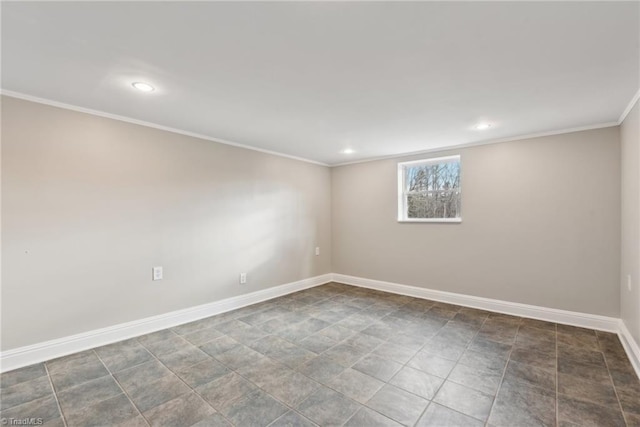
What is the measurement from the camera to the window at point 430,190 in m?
4.04

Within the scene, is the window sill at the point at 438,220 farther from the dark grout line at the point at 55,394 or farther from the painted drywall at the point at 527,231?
the dark grout line at the point at 55,394

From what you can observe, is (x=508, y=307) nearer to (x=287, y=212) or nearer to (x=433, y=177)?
(x=433, y=177)

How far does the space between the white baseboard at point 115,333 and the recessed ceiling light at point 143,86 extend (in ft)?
7.30

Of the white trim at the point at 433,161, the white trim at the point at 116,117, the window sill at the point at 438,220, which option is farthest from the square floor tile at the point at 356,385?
the white trim at the point at 433,161

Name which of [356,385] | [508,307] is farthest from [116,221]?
[508,307]

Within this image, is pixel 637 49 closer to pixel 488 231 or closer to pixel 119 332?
pixel 488 231

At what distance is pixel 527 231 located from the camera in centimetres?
336

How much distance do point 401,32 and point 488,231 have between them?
3.03 meters

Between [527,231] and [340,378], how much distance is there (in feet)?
9.38

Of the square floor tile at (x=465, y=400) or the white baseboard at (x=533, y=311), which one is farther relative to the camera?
the white baseboard at (x=533, y=311)

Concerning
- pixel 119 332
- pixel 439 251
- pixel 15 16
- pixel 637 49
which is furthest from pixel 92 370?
pixel 637 49

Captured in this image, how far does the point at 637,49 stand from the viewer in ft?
5.29

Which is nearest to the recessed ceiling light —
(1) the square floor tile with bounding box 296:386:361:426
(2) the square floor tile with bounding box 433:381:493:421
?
(1) the square floor tile with bounding box 296:386:361:426

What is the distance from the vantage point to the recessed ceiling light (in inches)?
82.4
